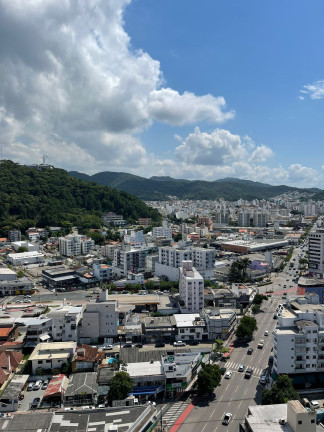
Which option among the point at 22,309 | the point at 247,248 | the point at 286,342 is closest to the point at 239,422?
the point at 286,342

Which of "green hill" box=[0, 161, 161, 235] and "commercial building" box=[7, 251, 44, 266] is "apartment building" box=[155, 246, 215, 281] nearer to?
"commercial building" box=[7, 251, 44, 266]

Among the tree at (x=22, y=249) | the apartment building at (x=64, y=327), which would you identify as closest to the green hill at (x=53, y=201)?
the tree at (x=22, y=249)

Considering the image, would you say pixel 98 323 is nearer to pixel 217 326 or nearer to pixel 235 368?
pixel 217 326

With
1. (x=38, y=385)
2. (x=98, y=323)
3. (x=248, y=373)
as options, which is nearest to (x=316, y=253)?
(x=248, y=373)

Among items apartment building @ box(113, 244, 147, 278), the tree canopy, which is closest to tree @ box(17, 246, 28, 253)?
apartment building @ box(113, 244, 147, 278)

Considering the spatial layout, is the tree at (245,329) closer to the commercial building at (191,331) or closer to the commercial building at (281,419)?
the commercial building at (191,331)

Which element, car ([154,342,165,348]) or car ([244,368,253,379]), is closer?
car ([244,368,253,379])

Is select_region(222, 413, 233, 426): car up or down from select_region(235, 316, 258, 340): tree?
down
